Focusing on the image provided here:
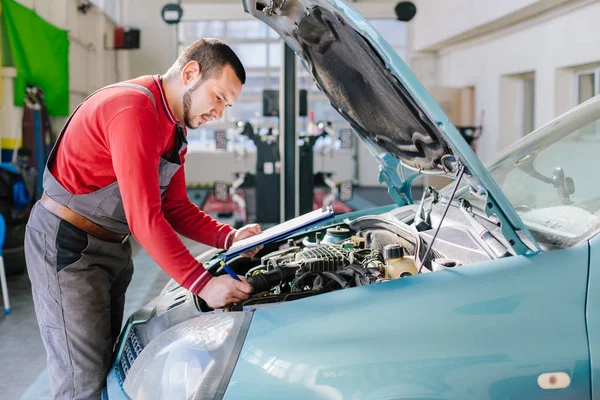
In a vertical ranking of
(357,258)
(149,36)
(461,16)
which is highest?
(149,36)

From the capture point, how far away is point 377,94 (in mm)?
2004

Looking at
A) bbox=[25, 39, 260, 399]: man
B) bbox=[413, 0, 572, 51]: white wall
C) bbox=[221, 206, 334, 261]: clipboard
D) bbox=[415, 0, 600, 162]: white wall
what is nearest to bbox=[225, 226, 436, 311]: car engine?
bbox=[221, 206, 334, 261]: clipboard

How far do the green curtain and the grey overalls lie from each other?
5269 millimetres

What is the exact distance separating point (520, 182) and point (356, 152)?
12.7m

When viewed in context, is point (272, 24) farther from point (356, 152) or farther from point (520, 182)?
point (356, 152)

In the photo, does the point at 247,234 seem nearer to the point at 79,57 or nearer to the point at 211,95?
the point at 211,95

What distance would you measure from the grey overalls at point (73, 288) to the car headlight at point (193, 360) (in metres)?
0.36

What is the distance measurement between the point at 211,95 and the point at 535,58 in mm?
7936

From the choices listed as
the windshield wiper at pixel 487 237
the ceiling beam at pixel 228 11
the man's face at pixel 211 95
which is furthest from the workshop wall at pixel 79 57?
the windshield wiper at pixel 487 237

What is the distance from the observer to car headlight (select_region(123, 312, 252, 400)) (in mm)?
1479

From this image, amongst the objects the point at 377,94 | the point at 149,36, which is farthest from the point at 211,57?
the point at 149,36

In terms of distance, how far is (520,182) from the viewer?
2248 mm

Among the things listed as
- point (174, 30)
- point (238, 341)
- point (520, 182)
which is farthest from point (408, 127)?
point (174, 30)

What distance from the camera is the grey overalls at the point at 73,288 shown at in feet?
6.61
